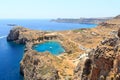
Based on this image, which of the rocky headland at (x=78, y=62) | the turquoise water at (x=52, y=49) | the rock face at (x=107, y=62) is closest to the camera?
the rock face at (x=107, y=62)

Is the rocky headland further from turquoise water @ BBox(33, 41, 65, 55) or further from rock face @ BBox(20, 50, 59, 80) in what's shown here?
turquoise water @ BBox(33, 41, 65, 55)

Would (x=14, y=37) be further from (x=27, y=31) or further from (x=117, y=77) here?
(x=117, y=77)

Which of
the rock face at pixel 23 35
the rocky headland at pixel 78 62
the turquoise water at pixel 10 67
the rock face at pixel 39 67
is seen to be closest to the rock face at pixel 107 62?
the rocky headland at pixel 78 62

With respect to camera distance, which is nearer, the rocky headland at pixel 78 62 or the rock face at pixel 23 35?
the rocky headland at pixel 78 62

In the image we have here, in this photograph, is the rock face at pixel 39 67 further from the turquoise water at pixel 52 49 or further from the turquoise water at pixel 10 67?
the turquoise water at pixel 52 49

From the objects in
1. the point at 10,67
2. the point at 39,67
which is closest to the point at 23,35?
the point at 10,67

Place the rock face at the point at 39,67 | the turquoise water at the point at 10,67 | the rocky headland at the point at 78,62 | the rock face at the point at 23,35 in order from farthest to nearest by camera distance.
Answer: the rock face at the point at 23,35 < the turquoise water at the point at 10,67 < the rock face at the point at 39,67 < the rocky headland at the point at 78,62

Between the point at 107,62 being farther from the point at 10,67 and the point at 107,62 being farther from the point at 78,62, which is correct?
the point at 10,67

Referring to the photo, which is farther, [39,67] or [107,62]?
[39,67]
